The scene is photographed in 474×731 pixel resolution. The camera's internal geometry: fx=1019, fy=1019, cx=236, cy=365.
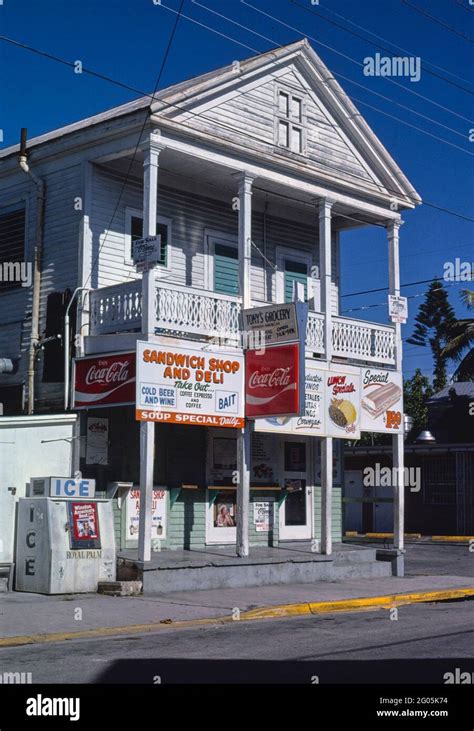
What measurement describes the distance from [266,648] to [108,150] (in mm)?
10227

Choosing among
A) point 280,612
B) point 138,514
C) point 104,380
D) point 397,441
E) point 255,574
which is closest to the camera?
point 280,612

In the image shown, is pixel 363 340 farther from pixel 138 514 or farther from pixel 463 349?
pixel 463 349

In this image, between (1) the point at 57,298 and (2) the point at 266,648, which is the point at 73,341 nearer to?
(1) the point at 57,298

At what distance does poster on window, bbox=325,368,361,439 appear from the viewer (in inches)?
772

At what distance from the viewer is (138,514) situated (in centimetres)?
1805

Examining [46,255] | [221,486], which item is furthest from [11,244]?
[221,486]

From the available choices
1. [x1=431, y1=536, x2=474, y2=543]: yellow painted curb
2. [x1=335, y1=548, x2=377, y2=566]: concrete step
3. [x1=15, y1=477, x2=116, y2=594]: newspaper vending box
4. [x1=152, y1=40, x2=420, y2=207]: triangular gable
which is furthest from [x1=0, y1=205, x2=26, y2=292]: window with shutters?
[x1=431, y1=536, x2=474, y2=543]: yellow painted curb

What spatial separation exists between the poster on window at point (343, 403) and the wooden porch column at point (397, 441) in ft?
4.37

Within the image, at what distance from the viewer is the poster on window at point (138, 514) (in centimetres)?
1800

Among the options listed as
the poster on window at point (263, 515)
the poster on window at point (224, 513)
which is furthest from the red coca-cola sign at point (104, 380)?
the poster on window at point (263, 515)

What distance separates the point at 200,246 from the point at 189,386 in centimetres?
422

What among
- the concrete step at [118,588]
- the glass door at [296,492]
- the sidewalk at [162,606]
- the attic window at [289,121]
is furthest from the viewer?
the glass door at [296,492]

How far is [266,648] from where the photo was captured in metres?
10.5

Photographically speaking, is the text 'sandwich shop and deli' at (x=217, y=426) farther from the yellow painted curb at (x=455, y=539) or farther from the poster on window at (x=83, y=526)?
the yellow painted curb at (x=455, y=539)
